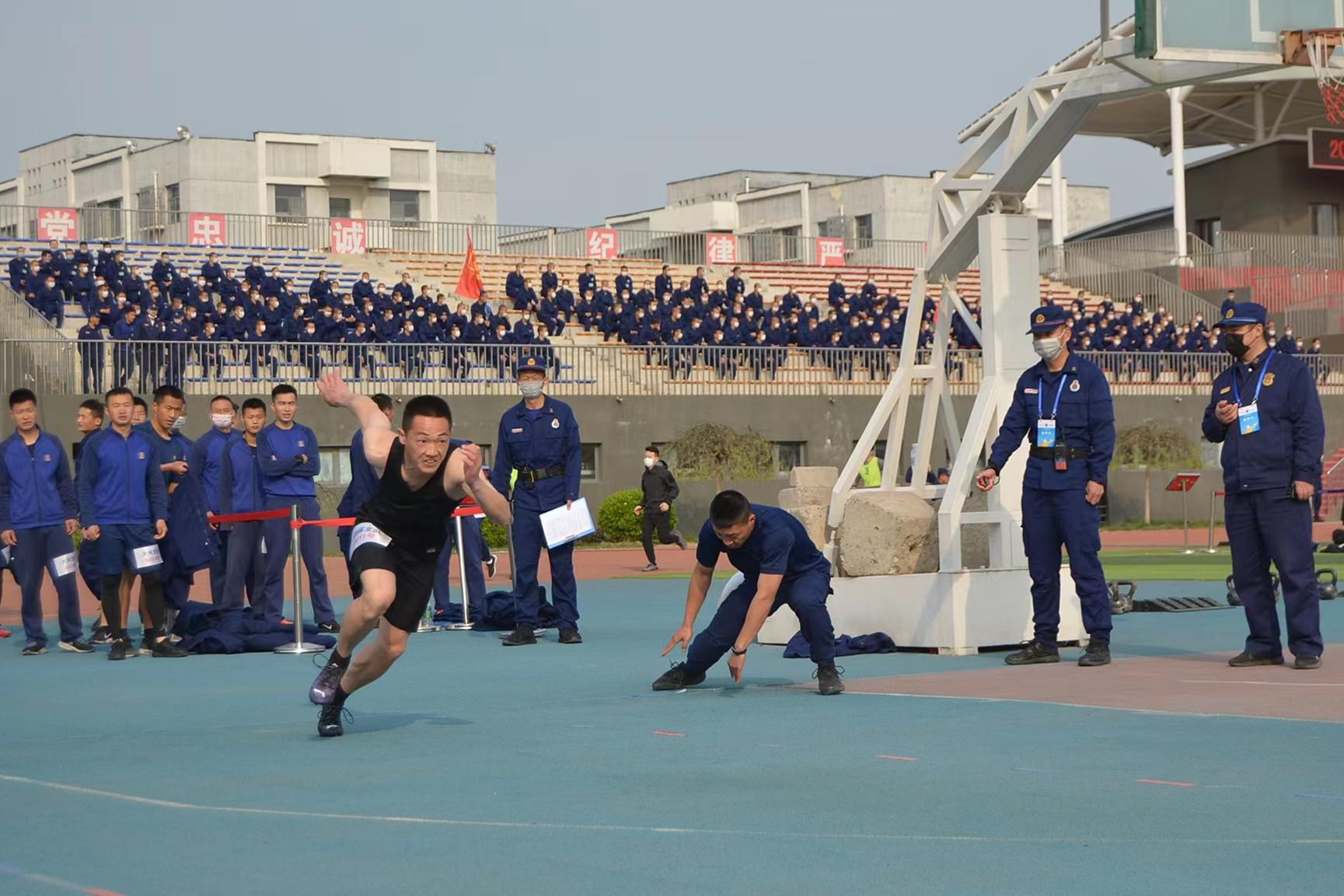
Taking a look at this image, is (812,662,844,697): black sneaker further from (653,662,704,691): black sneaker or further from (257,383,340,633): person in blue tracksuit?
(257,383,340,633): person in blue tracksuit

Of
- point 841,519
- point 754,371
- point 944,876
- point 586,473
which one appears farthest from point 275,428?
point 754,371

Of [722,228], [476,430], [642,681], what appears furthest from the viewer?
[722,228]

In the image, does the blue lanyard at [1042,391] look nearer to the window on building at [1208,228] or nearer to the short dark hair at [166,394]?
the short dark hair at [166,394]

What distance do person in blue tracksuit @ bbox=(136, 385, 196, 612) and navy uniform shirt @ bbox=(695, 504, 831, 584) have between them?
561cm

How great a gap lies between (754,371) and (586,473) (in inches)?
177

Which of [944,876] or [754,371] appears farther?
[754,371]

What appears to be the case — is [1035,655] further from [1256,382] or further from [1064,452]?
[1256,382]

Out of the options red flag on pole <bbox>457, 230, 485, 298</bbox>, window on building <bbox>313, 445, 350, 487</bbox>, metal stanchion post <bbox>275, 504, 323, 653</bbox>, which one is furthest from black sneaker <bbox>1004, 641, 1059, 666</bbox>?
red flag on pole <bbox>457, 230, 485, 298</bbox>

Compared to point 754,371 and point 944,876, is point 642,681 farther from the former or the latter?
point 754,371

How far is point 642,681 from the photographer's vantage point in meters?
11.1

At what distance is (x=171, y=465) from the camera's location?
1408cm

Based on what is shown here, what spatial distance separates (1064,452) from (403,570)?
4.66 meters

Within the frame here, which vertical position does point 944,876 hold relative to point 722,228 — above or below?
below

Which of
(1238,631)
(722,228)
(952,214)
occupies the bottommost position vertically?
(1238,631)
